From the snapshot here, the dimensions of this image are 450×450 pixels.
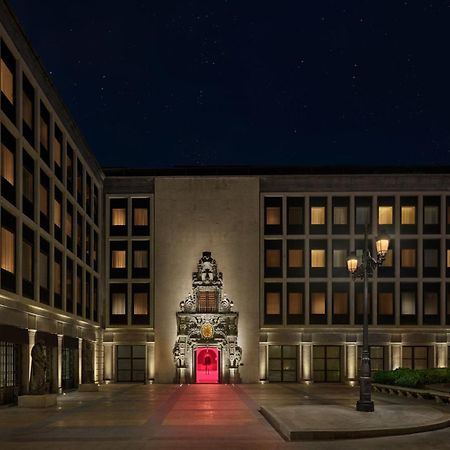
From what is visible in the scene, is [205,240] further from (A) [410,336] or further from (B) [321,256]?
(A) [410,336]

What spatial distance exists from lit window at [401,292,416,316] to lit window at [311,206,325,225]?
8790 millimetres

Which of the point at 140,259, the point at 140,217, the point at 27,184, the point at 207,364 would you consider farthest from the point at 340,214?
the point at 27,184

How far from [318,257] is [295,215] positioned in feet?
12.7

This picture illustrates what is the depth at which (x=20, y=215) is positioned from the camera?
36719 mm

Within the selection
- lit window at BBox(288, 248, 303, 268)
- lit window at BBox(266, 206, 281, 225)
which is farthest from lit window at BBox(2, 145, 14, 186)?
lit window at BBox(288, 248, 303, 268)

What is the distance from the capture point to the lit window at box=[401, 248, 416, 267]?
199 feet

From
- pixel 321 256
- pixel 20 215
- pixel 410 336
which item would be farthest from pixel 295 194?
pixel 20 215

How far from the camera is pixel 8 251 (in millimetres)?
35312

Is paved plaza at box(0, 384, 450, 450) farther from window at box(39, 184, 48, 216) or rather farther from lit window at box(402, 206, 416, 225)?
lit window at box(402, 206, 416, 225)

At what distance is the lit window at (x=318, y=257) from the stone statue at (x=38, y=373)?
30295 millimetres

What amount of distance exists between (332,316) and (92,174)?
21.8m

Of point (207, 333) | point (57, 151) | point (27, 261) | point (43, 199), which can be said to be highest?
point (57, 151)

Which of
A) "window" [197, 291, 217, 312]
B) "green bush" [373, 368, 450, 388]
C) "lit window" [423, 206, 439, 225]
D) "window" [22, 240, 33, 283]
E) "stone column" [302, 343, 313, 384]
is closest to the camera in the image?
"window" [22, 240, 33, 283]

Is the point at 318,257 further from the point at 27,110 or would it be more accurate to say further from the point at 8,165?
the point at 8,165
